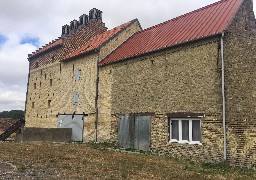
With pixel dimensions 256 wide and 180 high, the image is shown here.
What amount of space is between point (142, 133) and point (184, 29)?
26.2ft

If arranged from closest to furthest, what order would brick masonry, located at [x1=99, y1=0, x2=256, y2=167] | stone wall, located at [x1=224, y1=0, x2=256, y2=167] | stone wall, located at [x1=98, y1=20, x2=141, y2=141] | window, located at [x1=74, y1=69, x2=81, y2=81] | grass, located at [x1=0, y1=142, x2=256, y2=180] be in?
grass, located at [x1=0, y1=142, x2=256, y2=180] → stone wall, located at [x1=224, y1=0, x2=256, y2=167] → brick masonry, located at [x1=99, y1=0, x2=256, y2=167] → stone wall, located at [x1=98, y1=20, x2=141, y2=141] → window, located at [x1=74, y1=69, x2=81, y2=81]

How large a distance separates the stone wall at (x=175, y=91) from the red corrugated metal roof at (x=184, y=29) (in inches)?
33.6

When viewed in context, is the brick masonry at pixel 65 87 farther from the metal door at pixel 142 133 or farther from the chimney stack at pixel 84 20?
the metal door at pixel 142 133

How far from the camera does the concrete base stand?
21.5 meters

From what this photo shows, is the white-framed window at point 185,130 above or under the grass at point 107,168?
above

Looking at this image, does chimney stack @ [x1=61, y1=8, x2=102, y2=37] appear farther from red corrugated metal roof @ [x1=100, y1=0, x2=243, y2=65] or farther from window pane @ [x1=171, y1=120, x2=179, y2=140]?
window pane @ [x1=171, y1=120, x2=179, y2=140]

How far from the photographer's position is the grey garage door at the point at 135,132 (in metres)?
18.1

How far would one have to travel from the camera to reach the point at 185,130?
1602cm

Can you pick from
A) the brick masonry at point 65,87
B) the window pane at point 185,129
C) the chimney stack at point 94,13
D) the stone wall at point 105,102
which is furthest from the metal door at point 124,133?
the chimney stack at point 94,13

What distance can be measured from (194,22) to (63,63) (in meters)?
15.0

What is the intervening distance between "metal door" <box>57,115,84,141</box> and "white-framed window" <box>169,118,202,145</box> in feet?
33.9

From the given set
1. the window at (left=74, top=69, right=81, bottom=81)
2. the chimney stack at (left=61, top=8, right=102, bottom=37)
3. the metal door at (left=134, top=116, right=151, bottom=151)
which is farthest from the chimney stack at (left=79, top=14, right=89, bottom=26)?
the metal door at (left=134, top=116, right=151, bottom=151)

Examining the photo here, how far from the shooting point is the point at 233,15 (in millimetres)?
16250

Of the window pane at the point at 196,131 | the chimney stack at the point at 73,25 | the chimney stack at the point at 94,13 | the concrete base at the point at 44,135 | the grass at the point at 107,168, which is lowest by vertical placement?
the grass at the point at 107,168
